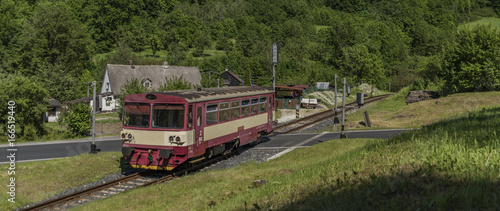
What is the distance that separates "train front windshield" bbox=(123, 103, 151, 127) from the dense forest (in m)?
22.1

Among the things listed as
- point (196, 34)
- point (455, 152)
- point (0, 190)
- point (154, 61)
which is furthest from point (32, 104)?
point (196, 34)

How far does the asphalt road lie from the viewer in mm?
24078

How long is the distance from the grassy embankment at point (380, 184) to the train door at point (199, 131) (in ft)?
7.33

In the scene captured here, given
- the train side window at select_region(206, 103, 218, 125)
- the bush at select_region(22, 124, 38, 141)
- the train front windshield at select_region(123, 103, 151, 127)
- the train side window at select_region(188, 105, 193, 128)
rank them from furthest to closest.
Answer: the bush at select_region(22, 124, 38, 141), the train side window at select_region(206, 103, 218, 125), the train front windshield at select_region(123, 103, 151, 127), the train side window at select_region(188, 105, 193, 128)

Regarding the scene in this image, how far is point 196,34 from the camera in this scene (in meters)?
116

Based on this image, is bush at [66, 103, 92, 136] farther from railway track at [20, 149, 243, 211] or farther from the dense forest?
railway track at [20, 149, 243, 211]

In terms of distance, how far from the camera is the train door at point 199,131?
56.5ft

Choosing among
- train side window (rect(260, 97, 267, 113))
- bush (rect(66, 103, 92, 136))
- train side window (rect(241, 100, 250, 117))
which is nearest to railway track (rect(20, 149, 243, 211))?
train side window (rect(241, 100, 250, 117))

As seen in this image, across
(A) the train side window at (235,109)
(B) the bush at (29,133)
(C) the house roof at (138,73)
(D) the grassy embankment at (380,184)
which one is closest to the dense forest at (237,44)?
(B) the bush at (29,133)

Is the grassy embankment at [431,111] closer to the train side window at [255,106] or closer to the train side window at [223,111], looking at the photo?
the train side window at [255,106]

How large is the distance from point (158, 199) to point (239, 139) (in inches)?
340

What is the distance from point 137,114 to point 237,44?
99549mm

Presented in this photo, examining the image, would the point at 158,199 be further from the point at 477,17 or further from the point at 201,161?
the point at 477,17

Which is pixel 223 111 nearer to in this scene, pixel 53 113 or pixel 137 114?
pixel 137 114
